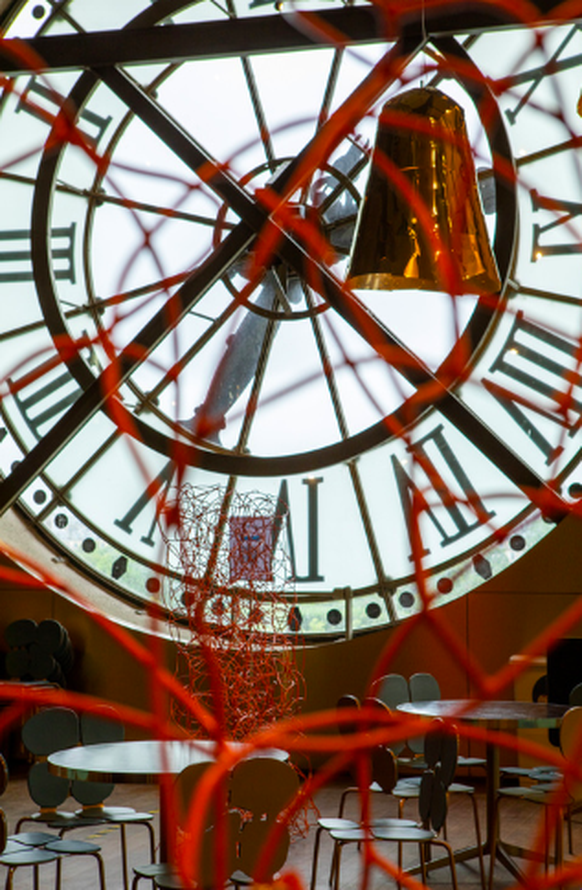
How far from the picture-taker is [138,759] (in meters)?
4.52

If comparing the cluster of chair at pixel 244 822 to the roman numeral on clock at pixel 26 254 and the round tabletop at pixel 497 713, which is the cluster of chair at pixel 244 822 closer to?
the round tabletop at pixel 497 713

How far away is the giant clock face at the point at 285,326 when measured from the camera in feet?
20.4

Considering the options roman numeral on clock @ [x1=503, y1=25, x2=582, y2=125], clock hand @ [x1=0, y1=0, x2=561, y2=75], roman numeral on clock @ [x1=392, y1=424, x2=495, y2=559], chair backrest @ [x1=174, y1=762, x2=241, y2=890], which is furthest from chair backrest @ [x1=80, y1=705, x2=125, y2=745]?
roman numeral on clock @ [x1=503, y1=25, x2=582, y2=125]

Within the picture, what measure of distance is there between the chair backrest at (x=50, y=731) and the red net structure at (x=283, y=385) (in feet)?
1.76

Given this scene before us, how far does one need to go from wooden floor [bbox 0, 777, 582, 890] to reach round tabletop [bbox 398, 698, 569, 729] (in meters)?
0.77

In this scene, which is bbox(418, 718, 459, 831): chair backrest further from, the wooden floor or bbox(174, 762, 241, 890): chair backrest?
the wooden floor

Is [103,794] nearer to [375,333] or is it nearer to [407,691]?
[407,691]

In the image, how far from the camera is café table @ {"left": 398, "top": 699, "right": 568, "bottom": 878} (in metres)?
5.06

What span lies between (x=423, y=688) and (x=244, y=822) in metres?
3.10

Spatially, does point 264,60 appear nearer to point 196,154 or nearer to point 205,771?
point 196,154

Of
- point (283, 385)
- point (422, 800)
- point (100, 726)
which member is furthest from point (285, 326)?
point (422, 800)

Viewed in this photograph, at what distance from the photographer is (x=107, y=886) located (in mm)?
5133

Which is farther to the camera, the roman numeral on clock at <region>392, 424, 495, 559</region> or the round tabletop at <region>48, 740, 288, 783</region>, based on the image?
the roman numeral on clock at <region>392, 424, 495, 559</region>

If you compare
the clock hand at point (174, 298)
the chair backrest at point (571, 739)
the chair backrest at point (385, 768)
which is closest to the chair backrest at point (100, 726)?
the clock hand at point (174, 298)
